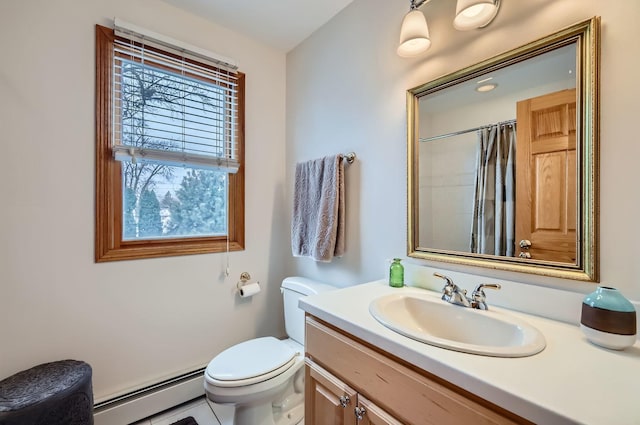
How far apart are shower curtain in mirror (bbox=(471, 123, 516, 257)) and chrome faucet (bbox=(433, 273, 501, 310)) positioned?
0.16 m

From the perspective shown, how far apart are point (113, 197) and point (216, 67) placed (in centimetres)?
99

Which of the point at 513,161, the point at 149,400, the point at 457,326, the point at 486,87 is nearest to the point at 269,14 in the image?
the point at 486,87

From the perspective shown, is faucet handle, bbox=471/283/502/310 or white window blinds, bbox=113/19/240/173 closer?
faucet handle, bbox=471/283/502/310

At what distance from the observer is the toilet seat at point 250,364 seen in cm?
120

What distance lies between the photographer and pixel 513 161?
98cm

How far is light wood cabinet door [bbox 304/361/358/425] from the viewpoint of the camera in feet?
2.86

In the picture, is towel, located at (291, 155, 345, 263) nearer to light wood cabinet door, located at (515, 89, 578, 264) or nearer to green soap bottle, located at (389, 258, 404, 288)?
green soap bottle, located at (389, 258, 404, 288)

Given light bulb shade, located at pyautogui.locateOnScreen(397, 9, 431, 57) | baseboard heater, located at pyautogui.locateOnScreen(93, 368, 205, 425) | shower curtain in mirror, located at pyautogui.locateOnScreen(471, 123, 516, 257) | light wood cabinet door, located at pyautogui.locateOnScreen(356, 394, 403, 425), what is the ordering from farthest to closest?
baseboard heater, located at pyautogui.locateOnScreen(93, 368, 205, 425), light bulb shade, located at pyautogui.locateOnScreen(397, 9, 431, 57), shower curtain in mirror, located at pyautogui.locateOnScreen(471, 123, 516, 257), light wood cabinet door, located at pyautogui.locateOnScreen(356, 394, 403, 425)

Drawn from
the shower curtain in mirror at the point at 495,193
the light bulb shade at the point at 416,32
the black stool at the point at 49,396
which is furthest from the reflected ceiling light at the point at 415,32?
the black stool at the point at 49,396

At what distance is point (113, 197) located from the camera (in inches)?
56.9

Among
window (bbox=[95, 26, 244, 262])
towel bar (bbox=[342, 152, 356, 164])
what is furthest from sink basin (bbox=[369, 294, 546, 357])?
window (bbox=[95, 26, 244, 262])

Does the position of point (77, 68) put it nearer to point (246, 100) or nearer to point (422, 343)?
point (246, 100)

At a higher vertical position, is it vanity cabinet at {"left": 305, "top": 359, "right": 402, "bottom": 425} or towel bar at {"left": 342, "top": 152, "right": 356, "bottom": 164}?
towel bar at {"left": 342, "top": 152, "right": 356, "bottom": 164}

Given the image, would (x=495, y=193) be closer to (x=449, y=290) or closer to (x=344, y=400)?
(x=449, y=290)
